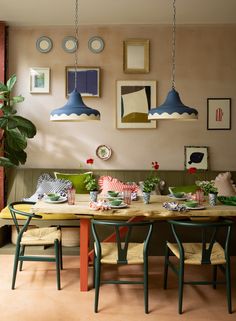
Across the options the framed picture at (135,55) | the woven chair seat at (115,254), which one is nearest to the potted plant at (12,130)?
the framed picture at (135,55)

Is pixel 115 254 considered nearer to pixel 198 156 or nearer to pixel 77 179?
pixel 77 179

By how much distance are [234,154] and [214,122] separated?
513 millimetres

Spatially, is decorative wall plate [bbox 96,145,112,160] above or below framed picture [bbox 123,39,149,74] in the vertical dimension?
below

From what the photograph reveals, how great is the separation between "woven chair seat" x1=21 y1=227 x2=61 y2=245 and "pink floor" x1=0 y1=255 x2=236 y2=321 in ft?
1.40

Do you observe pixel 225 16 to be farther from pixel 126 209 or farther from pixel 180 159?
pixel 126 209

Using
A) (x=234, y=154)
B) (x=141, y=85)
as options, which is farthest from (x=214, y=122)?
(x=141, y=85)

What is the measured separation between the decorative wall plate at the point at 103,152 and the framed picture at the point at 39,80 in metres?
1.05

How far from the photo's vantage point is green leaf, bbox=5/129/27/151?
4711mm

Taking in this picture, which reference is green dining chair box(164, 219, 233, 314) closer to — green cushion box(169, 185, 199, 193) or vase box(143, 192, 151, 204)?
vase box(143, 192, 151, 204)

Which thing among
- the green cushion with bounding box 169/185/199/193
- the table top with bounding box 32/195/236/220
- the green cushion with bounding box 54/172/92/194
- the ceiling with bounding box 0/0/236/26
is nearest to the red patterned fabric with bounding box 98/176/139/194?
the green cushion with bounding box 54/172/92/194

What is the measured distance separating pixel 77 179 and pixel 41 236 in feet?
4.38

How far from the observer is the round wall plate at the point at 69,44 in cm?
519

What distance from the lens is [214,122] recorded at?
17.0 ft

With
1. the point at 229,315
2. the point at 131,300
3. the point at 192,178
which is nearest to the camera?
the point at 229,315
